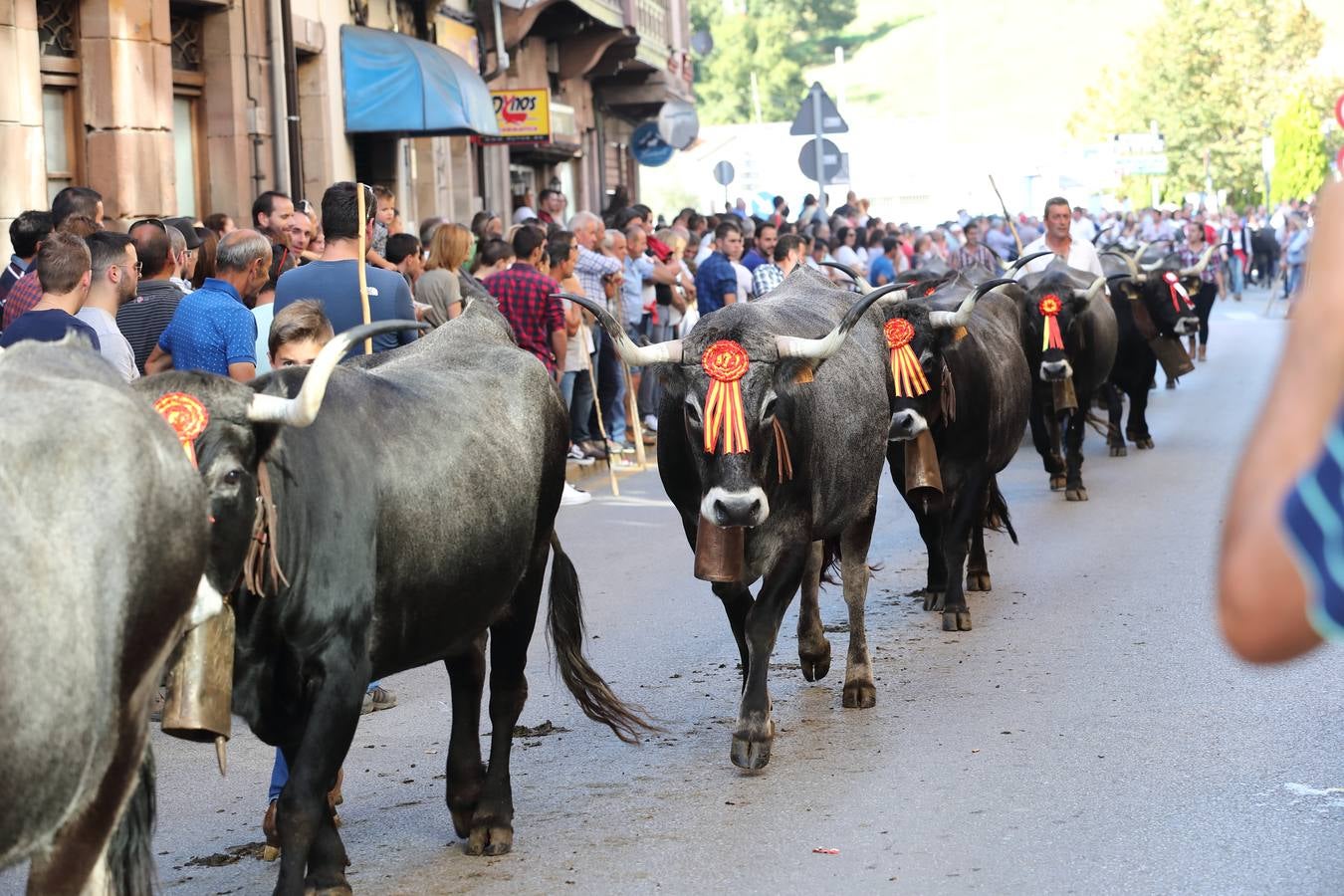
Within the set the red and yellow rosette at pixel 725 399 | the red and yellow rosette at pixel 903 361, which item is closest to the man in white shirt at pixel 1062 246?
the red and yellow rosette at pixel 903 361

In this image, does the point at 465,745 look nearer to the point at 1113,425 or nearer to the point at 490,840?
the point at 490,840

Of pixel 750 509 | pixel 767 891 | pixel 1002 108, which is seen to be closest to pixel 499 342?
pixel 750 509

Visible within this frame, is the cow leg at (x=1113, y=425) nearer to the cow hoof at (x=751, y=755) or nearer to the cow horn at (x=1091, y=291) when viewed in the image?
the cow horn at (x=1091, y=291)

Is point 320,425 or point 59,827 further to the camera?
point 320,425

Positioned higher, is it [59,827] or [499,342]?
[499,342]

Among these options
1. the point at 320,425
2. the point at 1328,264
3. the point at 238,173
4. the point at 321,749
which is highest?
the point at 238,173

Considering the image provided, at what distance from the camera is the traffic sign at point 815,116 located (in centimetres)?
2092

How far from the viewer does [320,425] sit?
4.93 m

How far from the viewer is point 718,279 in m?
16.5

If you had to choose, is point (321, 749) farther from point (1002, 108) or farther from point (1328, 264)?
point (1002, 108)

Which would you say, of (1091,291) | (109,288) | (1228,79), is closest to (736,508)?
(109,288)

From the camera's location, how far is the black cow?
8.81 metres

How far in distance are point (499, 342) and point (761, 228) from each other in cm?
1199

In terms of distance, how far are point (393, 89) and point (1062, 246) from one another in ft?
26.4
